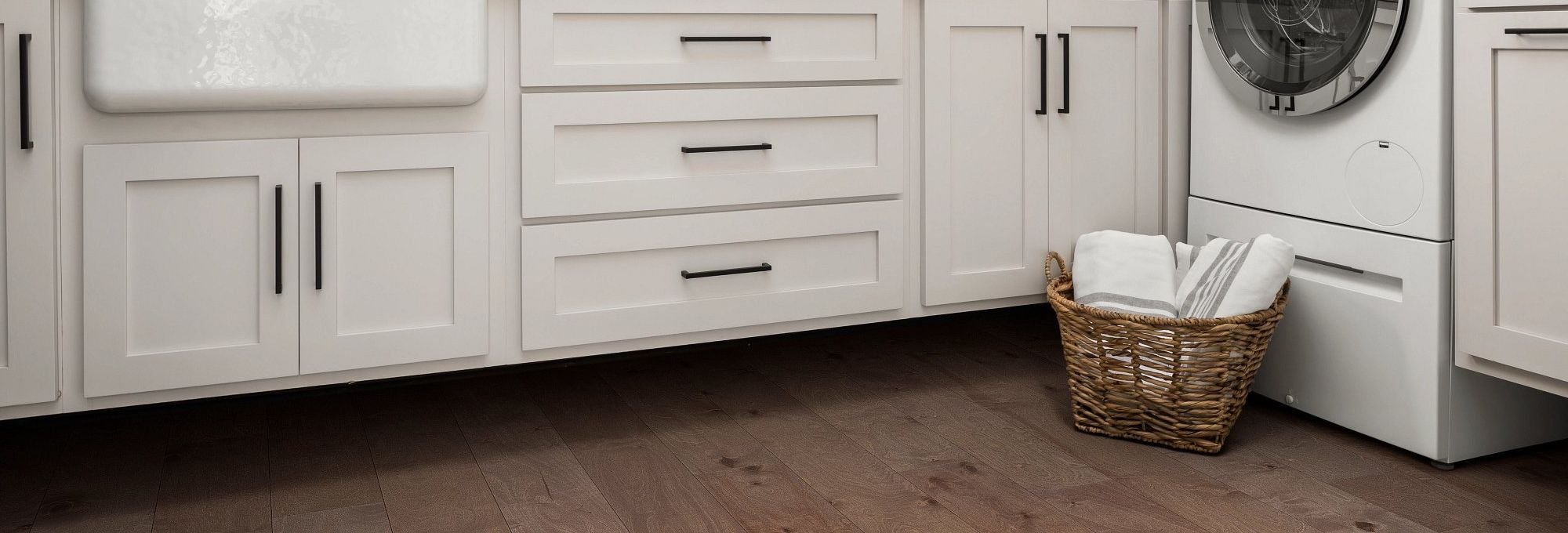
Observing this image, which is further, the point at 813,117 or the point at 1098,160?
the point at 1098,160

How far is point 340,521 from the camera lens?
157cm

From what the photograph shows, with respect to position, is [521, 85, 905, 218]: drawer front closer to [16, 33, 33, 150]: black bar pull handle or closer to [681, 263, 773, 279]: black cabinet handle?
[681, 263, 773, 279]: black cabinet handle

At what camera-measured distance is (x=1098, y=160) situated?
2.21 meters

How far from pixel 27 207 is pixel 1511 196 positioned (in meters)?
1.91

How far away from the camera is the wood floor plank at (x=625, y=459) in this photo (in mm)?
1592

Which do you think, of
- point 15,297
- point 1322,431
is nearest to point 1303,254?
point 1322,431

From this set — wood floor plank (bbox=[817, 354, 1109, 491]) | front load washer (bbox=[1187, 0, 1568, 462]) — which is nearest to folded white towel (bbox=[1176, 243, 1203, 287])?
front load washer (bbox=[1187, 0, 1568, 462])

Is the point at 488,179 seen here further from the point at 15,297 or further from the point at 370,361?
the point at 15,297

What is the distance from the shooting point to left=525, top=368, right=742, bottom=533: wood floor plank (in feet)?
5.22

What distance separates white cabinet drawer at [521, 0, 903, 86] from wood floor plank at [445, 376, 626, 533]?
56 centimetres

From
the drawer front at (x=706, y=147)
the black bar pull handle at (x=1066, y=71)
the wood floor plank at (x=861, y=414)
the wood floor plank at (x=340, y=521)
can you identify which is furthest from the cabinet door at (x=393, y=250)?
the black bar pull handle at (x=1066, y=71)

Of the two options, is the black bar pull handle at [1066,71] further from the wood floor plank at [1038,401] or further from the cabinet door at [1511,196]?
the cabinet door at [1511,196]

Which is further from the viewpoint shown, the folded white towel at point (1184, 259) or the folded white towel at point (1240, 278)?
the folded white towel at point (1184, 259)

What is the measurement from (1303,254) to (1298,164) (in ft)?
0.48
